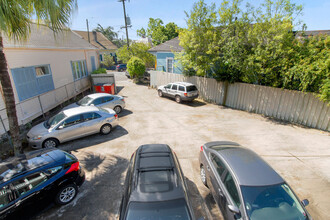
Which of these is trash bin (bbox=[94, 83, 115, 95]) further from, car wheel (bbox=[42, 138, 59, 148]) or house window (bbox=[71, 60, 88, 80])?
car wheel (bbox=[42, 138, 59, 148])

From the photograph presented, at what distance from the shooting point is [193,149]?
314 inches

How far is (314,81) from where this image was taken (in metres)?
8.98

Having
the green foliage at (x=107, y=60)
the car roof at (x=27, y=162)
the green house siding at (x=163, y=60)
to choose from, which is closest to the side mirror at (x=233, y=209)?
the car roof at (x=27, y=162)

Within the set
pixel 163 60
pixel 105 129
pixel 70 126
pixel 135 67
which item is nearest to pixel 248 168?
pixel 105 129

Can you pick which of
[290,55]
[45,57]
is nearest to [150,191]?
[290,55]

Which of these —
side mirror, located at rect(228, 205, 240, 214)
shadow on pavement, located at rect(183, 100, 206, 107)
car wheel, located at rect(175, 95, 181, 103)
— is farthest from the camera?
car wheel, located at rect(175, 95, 181, 103)

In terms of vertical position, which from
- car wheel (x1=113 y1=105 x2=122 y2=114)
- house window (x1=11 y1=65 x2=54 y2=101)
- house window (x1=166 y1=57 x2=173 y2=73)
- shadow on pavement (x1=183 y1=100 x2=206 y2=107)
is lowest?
shadow on pavement (x1=183 y1=100 x2=206 y2=107)

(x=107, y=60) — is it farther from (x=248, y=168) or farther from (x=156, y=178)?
(x=248, y=168)

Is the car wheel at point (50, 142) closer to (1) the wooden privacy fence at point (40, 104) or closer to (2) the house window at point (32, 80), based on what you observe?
(1) the wooden privacy fence at point (40, 104)

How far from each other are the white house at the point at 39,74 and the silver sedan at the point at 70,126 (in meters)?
2.00

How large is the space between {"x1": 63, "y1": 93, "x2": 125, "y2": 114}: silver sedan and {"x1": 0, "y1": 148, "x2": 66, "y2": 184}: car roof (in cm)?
601

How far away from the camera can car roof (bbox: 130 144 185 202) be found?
3.68 metres

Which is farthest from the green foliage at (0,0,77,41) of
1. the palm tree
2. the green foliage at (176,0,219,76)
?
the green foliage at (176,0,219,76)

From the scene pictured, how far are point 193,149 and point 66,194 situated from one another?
524 cm
